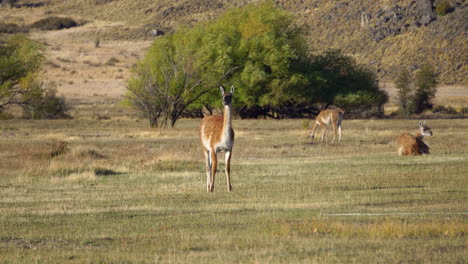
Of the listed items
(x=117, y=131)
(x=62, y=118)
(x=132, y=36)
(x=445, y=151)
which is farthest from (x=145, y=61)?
(x=132, y=36)

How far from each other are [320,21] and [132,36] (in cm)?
2611

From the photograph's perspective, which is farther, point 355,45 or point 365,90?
point 355,45

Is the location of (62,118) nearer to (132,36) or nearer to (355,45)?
(355,45)

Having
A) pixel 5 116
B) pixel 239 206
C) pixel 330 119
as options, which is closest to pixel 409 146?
pixel 330 119

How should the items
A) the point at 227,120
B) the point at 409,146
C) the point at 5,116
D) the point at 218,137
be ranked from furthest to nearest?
the point at 5,116 < the point at 409,146 < the point at 218,137 < the point at 227,120

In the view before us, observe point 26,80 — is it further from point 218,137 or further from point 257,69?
point 218,137

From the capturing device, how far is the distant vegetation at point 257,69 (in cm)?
5238

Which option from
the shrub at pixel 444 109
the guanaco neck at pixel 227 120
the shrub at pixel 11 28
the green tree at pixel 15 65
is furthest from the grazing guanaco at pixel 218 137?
the shrub at pixel 11 28

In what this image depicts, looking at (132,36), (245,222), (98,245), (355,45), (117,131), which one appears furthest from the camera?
(132,36)

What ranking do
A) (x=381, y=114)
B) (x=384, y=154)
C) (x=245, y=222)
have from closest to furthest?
(x=245, y=222) → (x=384, y=154) → (x=381, y=114)

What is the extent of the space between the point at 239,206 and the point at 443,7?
75.8 meters

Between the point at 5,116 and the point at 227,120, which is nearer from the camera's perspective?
the point at 227,120

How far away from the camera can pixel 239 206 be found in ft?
49.6

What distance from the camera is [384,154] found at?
28156 mm
